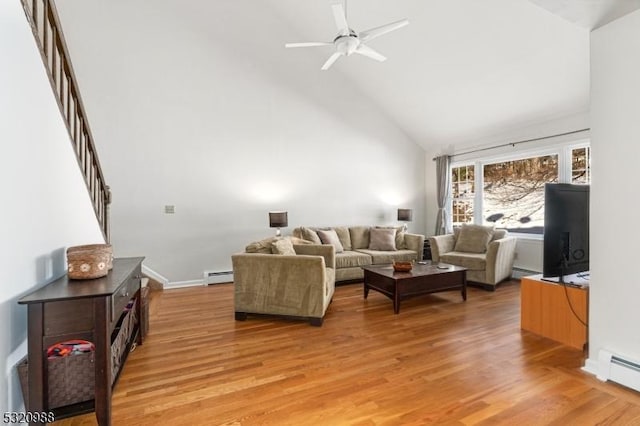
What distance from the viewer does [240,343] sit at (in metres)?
2.69

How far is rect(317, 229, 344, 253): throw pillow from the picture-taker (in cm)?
514

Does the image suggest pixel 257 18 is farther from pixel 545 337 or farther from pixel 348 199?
pixel 545 337

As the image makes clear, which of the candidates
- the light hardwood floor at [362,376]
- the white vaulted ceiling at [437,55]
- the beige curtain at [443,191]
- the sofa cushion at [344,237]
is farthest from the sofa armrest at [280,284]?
the beige curtain at [443,191]

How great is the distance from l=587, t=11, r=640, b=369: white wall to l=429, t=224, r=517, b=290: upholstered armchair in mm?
2152

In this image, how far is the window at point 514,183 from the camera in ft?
15.1

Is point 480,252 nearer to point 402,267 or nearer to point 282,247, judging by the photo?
point 402,267

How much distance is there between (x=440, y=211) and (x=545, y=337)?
3861 millimetres

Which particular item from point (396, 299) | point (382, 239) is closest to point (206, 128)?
point (382, 239)

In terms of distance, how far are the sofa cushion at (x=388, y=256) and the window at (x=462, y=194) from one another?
1.71m

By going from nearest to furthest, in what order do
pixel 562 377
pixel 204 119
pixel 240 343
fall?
1. pixel 562 377
2. pixel 240 343
3. pixel 204 119

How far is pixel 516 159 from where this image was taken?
529 centimetres

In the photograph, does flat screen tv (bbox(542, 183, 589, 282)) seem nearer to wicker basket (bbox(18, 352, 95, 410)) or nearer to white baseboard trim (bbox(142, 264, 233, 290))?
wicker basket (bbox(18, 352, 95, 410))

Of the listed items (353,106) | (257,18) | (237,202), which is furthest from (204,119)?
(353,106)

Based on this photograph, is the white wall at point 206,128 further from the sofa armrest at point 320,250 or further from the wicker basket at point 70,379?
the wicker basket at point 70,379
